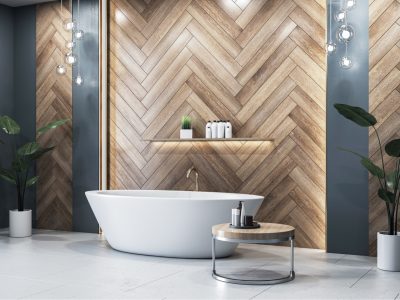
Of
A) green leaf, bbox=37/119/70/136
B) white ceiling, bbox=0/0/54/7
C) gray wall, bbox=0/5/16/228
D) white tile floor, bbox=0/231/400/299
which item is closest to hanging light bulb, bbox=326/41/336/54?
white tile floor, bbox=0/231/400/299

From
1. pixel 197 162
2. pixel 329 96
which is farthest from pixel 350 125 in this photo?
pixel 197 162

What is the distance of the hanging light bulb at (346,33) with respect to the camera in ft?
15.4

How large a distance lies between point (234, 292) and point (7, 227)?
4.24m

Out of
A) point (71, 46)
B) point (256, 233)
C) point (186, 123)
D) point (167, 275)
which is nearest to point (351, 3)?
point (186, 123)

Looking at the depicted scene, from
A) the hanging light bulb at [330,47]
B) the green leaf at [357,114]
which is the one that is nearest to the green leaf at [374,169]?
the green leaf at [357,114]

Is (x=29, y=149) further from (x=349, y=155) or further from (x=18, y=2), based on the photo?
(x=349, y=155)

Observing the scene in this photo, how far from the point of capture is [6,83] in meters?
6.90

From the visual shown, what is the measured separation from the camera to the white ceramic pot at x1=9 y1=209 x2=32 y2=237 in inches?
241

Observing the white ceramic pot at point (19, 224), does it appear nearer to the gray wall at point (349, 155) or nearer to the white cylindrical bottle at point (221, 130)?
the white cylindrical bottle at point (221, 130)

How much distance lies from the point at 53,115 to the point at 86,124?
0.54 metres

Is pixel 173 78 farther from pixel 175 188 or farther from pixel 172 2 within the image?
pixel 175 188

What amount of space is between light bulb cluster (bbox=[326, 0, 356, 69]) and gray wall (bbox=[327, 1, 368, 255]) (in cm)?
7

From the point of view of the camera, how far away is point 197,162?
5.99 m

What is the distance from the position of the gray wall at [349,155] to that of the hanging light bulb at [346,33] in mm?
387
